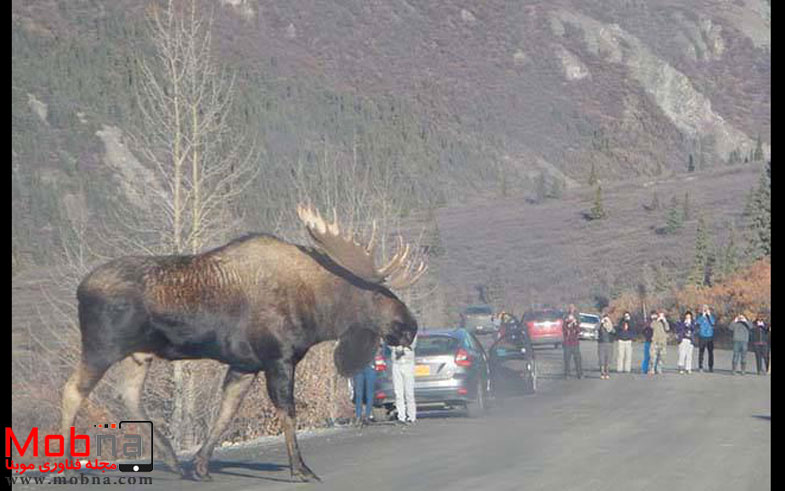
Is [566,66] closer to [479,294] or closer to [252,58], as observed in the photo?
[252,58]

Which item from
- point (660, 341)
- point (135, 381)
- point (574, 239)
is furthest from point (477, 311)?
point (135, 381)

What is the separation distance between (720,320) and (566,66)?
432 feet

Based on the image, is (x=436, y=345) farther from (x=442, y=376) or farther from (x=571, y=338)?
(x=571, y=338)

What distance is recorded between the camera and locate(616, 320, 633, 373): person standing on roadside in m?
41.5

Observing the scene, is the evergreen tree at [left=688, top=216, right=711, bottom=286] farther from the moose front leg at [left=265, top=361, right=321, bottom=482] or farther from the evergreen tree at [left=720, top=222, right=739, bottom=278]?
the moose front leg at [left=265, top=361, right=321, bottom=482]

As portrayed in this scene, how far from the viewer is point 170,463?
14.8m

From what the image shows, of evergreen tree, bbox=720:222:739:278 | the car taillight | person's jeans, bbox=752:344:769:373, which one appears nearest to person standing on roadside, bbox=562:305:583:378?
person's jeans, bbox=752:344:769:373

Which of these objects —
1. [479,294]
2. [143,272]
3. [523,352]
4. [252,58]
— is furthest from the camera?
[252,58]

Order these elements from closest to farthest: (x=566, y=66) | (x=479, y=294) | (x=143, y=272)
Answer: (x=143, y=272) → (x=479, y=294) → (x=566, y=66)

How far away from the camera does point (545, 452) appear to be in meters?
18.4

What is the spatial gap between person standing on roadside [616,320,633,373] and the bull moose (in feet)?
88.5

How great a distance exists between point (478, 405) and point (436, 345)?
1.21 m

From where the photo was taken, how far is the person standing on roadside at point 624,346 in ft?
136
